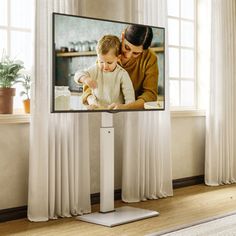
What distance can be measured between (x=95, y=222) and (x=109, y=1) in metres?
2.13

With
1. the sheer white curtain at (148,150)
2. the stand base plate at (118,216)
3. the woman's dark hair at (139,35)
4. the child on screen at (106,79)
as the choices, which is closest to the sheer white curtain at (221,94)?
the sheer white curtain at (148,150)

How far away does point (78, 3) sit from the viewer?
4711mm

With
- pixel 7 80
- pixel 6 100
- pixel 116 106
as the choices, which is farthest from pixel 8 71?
pixel 116 106

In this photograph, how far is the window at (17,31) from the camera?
14.8 feet

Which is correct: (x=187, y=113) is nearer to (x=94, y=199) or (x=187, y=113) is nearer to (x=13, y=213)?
(x=94, y=199)

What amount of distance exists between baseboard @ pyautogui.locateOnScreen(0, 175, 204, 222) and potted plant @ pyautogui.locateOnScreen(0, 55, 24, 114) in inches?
31.7

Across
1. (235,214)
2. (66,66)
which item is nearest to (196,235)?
(235,214)

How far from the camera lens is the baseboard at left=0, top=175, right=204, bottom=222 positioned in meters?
4.36

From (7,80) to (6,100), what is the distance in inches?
6.3

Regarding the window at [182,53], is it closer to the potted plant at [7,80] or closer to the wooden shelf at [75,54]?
the wooden shelf at [75,54]

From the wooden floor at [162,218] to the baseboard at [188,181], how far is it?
145 mm

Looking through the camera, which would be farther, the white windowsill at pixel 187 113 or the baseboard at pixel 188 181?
the baseboard at pixel 188 181

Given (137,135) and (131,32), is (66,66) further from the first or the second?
(137,135)

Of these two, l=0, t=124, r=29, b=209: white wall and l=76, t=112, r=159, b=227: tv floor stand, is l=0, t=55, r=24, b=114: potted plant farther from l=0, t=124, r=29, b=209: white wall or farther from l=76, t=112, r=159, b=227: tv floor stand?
l=76, t=112, r=159, b=227: tv floor stand
